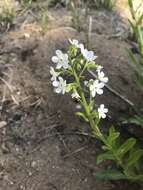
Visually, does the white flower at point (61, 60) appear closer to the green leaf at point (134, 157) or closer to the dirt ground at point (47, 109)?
the green leaf at point (134, 157)

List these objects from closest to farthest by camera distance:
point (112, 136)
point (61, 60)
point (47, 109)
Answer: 1. point (61, 60)
2. point (112, 136)
3. point (47, 109)

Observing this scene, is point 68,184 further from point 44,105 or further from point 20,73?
point 20,73

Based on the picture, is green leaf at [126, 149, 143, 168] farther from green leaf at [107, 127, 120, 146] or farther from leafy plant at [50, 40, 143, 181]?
green leaf at [107, 127, 120, 146]

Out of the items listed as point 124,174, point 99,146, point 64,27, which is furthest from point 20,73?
point 124,174

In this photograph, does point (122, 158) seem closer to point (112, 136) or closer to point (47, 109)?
point (112, 136)

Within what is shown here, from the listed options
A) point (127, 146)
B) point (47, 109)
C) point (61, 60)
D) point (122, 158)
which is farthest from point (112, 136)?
point (47, 109)
